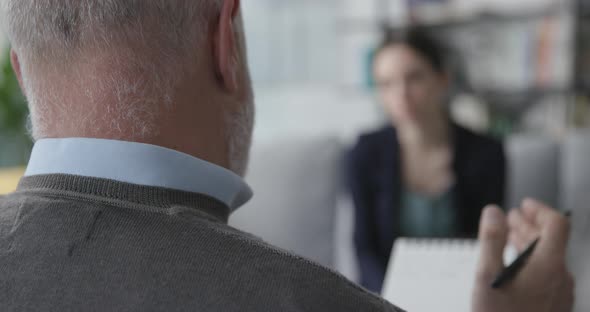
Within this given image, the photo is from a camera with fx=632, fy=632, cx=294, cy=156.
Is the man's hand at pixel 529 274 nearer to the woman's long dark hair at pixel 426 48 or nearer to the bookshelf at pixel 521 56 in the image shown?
the woman's long dark hair at pixel 426 48

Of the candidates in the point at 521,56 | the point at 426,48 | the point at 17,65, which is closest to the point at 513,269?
the point at 17,65

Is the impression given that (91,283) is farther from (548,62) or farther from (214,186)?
(548,62)

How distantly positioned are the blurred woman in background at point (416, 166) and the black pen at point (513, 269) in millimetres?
1205

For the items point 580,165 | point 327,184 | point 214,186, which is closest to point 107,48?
point 214,186

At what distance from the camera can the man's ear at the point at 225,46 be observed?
2.07 ft

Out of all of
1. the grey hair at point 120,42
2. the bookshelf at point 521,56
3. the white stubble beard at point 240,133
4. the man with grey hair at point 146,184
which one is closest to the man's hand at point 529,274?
the man with grey hair at point 146,184

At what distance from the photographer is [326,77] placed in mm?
4582

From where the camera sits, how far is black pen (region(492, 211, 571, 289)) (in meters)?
0.68

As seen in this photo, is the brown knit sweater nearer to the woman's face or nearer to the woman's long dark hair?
the woman's face

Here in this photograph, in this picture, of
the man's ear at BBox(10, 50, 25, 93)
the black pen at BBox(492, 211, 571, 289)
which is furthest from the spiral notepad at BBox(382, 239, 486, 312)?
the man's ear at BBox(10, 50, 25, 93)

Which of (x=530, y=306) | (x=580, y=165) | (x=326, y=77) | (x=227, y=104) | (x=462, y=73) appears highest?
(x=227, y=104)

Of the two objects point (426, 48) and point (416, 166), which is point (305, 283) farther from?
point (426, 48)

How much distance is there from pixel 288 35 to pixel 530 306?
413cm

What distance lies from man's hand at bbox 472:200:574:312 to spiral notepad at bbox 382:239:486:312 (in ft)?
0.58
